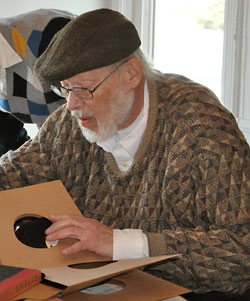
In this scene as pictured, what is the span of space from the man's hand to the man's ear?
437mm

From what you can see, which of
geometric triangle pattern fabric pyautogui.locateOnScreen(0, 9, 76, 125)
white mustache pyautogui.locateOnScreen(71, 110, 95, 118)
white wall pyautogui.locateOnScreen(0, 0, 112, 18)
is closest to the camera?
white mustache pyautogui.locateOnScreen(71, 110, 95, 118)

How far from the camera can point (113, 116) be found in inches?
68.6

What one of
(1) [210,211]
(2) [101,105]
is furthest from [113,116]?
(1) [210,211]

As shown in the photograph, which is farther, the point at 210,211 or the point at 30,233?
the point at 210,211

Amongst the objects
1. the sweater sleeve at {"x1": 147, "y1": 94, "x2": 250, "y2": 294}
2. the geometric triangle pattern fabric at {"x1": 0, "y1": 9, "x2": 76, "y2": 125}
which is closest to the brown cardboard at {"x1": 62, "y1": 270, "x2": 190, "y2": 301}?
the sweater sleeve at {"x1": 147, "y1": 94, "x2": 250, "y2": 294}

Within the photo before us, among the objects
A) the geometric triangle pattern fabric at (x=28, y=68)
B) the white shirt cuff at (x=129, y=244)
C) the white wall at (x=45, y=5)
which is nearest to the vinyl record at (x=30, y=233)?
the white shirt cuff at (x=129, y=244)

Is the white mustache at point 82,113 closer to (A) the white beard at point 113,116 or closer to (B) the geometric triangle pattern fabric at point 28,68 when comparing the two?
(A) the white beard at point 113,116

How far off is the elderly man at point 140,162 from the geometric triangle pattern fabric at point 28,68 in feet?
2.20

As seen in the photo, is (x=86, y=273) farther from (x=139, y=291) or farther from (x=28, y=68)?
(x=28, y=68)

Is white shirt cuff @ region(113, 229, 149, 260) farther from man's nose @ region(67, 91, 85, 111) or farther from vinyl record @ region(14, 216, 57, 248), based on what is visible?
man's nose @ region(67, 91, 85, 111)

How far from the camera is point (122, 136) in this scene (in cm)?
182

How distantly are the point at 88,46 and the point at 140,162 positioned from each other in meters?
0.36

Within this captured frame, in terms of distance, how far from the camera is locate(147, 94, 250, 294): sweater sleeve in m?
1.52

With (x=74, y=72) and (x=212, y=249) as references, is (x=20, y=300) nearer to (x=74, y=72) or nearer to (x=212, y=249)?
(x=212, y=249)
